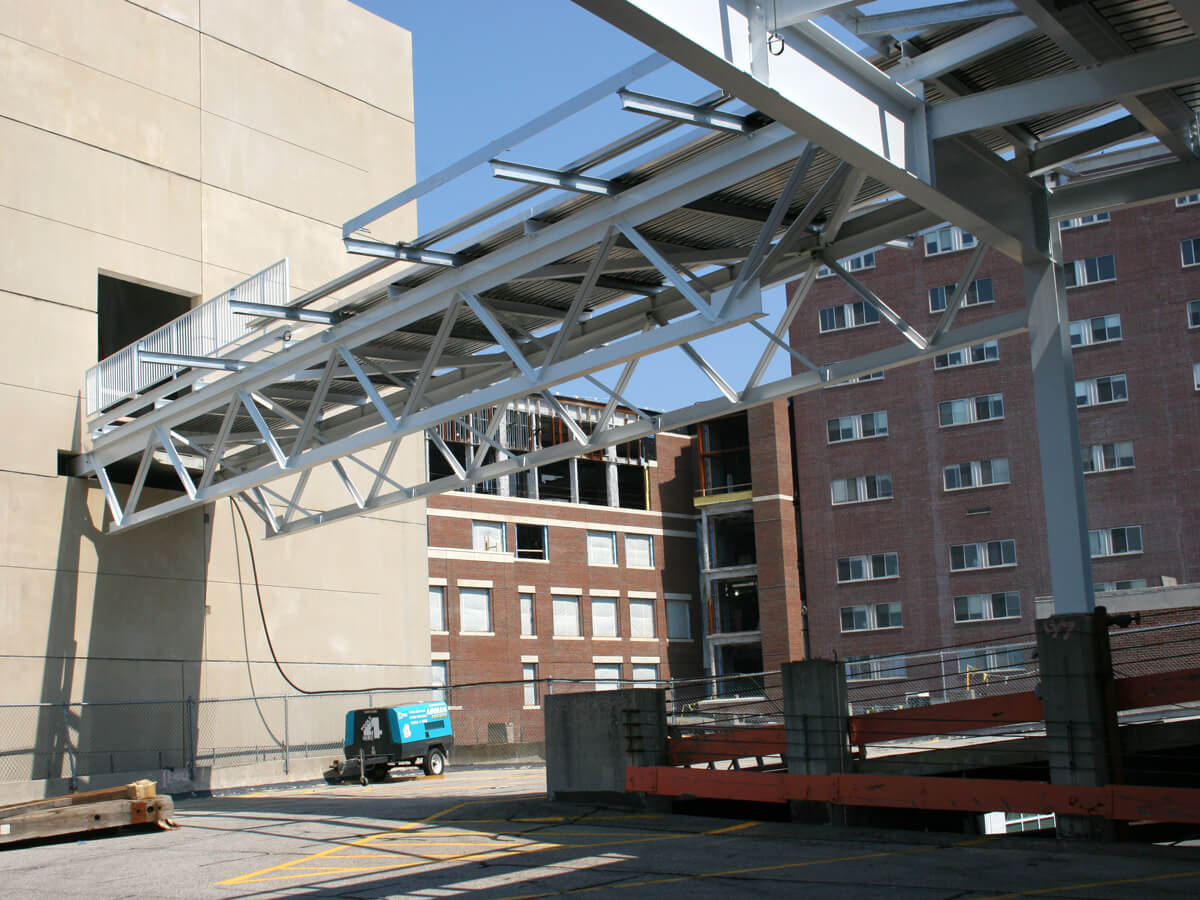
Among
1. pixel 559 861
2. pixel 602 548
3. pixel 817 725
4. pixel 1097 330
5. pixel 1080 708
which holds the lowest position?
pixel 559 861

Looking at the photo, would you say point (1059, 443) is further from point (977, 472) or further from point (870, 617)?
point (870, 617)

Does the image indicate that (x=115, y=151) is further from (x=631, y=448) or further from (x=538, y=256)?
Answer: (x=631, y=448)

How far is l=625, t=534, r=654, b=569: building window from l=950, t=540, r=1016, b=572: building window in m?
21.4

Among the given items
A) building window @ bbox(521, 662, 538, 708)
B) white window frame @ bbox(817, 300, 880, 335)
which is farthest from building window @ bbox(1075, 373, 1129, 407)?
building window @ bbox(521, 662, 538, 708)

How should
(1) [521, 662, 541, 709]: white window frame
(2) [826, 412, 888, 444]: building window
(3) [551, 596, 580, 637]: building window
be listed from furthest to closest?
(3) [551, 596, 580, 637]: building window
(2) [826, 412, 888, 444]: building window
(1) [521, 662, 541, 709]: white window frame

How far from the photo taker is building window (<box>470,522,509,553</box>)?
74.1m

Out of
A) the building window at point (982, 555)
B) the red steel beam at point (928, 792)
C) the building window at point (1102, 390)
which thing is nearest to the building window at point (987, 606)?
the building window at point (982, 555)

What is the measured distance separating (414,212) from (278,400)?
36.1 feet

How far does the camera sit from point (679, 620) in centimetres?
8450

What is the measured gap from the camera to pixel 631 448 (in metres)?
85.1

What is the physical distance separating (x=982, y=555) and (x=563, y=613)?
2471 centimetres

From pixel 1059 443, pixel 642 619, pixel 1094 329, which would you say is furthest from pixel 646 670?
pixel 1059 443

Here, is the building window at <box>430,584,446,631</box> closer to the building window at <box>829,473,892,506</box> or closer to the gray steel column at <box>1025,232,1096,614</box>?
the building window at <box>829,473,892,506</box>

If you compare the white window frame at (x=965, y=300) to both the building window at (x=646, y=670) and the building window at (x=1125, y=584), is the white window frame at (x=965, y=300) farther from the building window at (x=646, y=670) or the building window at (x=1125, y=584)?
the building window at (x=646, y=670)
